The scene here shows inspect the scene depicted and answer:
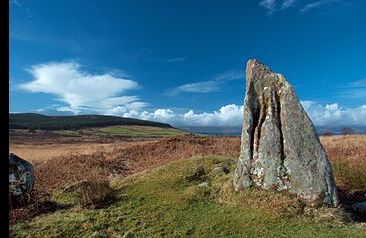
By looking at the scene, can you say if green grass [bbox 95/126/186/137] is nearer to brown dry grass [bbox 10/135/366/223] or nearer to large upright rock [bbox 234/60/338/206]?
brown dry grass [bbox 10/135/366/223]

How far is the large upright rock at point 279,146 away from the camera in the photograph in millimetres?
12650

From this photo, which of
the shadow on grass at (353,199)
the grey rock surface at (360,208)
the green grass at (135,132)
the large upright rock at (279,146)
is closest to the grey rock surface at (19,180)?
the large upright rock at (279,146)

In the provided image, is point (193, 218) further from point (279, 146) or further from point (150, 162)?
point (150, 162)

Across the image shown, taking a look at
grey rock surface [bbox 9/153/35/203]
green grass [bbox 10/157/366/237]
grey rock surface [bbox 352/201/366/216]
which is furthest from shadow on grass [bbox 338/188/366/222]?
grey rock surface [bbox 9/153/35/203]

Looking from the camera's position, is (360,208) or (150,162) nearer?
(360,208)

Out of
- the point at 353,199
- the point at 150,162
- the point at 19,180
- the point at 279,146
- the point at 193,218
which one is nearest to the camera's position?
the point at 193,218

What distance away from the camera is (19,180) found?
1461 cm

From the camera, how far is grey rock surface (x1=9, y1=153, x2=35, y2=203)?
1446cm

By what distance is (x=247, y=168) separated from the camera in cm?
1364

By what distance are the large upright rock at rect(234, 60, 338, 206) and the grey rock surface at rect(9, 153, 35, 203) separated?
7593mm

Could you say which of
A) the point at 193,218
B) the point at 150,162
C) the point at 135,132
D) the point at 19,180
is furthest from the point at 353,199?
the point at 135,132

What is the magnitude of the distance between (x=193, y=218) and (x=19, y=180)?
271 inches

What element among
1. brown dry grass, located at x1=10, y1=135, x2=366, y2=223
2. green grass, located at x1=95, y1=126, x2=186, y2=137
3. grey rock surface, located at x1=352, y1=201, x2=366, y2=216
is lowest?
grey rock surface, located at x1=352, y1=201, x2=366, y2=216
